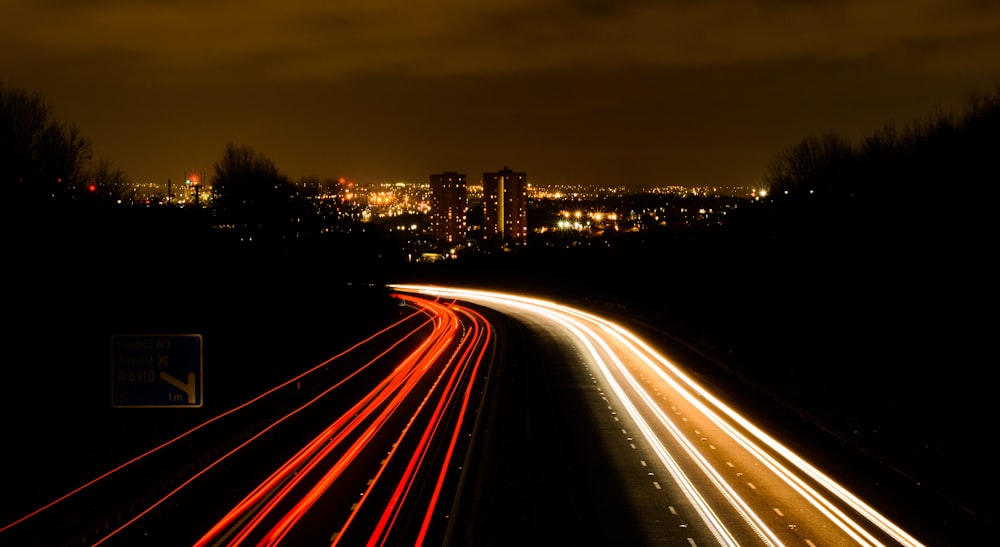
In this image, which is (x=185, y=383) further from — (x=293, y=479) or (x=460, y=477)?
(x=460, y=477)

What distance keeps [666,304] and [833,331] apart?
35.2 metres

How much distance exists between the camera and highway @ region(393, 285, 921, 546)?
1747 centimetres

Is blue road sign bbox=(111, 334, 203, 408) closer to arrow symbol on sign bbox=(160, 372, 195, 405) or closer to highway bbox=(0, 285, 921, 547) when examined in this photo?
arrow symbol on sign bbox=(160, 372, 195, 405)

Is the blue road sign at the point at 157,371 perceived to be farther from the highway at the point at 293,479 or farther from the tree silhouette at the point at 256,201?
the tree silhouette at the point at 256,201

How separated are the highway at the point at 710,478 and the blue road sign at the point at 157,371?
929cm

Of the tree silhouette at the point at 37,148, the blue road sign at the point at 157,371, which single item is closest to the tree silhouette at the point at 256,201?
the tree silhouette at the point at 37,148

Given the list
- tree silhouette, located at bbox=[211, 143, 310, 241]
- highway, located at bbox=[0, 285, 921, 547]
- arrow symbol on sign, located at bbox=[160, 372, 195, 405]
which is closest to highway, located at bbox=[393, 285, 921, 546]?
highway, located at bbox=[0, 285, 921, 547]

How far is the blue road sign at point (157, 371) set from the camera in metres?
19.6

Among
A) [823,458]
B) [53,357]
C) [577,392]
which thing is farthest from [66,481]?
[577,392]

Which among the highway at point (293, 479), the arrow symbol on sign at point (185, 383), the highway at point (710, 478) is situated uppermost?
the arrow symbol on sign at point (185, 383)

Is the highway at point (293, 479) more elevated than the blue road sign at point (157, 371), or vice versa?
the blue road sign at point (157, 371)

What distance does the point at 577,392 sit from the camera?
3834cm

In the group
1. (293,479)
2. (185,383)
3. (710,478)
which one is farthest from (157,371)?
(710,478)

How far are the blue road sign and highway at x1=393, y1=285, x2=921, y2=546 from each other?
9.29 m
